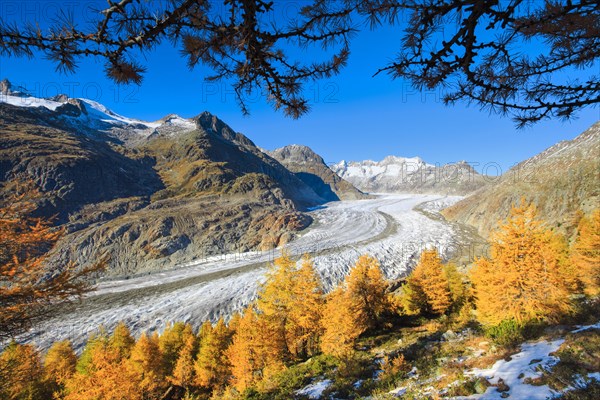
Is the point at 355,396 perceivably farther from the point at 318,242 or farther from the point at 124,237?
the point at 124,237

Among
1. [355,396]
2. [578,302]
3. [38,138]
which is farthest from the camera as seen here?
[38,138]

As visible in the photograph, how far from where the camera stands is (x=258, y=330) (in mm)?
15047

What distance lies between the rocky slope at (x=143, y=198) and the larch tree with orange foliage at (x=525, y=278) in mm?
48008

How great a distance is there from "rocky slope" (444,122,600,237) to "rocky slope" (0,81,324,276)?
140ft

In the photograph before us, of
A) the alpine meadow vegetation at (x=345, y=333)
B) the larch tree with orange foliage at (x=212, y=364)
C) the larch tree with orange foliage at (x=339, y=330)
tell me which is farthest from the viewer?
the larch tree with orange foliage at (x=212, y=364)

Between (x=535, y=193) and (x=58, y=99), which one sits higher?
(x=58, y=99)

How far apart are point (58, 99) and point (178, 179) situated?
180266mm

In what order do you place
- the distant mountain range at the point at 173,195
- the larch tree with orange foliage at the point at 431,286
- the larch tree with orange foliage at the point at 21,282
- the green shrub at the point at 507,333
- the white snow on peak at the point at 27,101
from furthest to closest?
the white snow on peak at the point at 27,101 → the distant mountain range at the point at 173,195 → the larch tree with orange foliage at the point at 431,286 → the green shrub at the point at 507,333 → the larch tree with orange foliage at the point at 21,282

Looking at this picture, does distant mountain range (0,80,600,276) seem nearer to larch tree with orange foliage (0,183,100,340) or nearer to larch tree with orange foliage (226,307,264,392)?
larch tree with orange foliage (226,307,264,392)

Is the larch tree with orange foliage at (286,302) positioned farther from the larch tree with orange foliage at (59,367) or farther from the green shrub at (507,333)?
the larch tree with orange foliage at (59,367)

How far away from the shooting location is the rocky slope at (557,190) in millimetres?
36644

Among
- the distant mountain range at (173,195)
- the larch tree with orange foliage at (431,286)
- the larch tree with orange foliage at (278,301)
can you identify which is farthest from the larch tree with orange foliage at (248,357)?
the distant mountain range at (173,195)

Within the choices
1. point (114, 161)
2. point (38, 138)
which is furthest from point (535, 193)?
point (38, 138)

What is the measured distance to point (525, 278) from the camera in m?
→ 12.6
